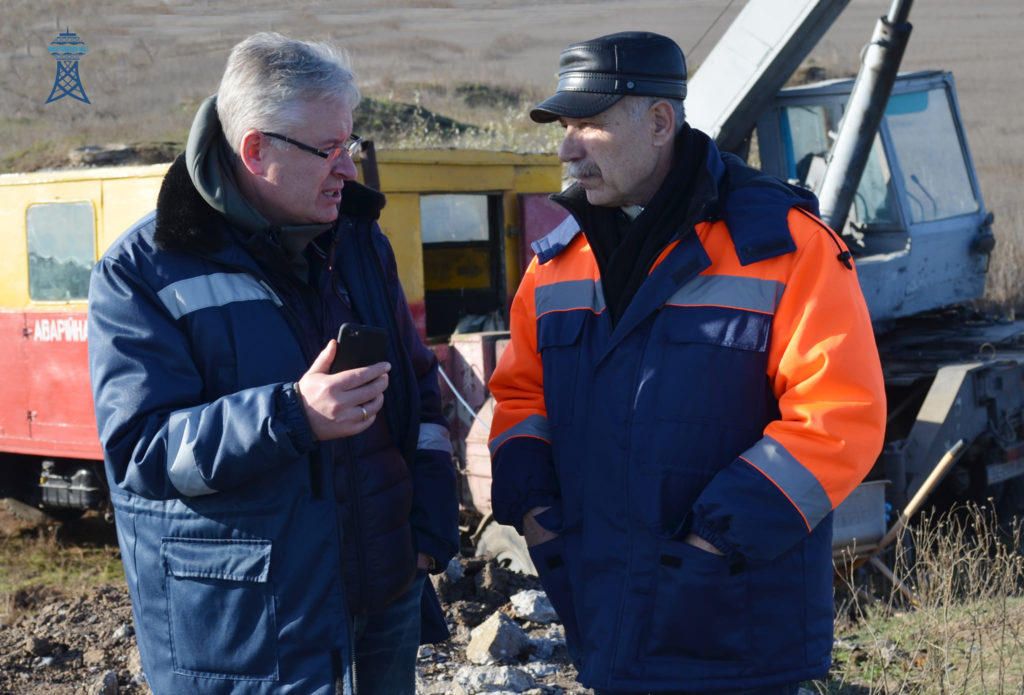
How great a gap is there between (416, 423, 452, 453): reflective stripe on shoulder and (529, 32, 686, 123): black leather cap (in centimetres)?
71

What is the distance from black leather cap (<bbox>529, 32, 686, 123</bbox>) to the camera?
219 centimetres

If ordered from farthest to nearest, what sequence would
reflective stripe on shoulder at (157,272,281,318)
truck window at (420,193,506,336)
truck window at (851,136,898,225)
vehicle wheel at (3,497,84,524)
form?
vehicle wheel at (3,497,84,524) → truck window at (420,193,506,336) → truck window at (851,136,898,225) → reflective stripe on shoulder at (157,272,281,318)

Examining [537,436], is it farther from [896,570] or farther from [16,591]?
[16,591]

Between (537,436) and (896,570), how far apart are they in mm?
3752

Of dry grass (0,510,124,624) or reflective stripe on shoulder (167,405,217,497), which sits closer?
reflective stripe on shoulder (167,405,217,497)

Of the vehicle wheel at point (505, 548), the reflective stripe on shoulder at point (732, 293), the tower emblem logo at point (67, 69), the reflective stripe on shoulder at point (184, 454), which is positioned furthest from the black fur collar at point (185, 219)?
the tower emblem logo at point (67, 69)

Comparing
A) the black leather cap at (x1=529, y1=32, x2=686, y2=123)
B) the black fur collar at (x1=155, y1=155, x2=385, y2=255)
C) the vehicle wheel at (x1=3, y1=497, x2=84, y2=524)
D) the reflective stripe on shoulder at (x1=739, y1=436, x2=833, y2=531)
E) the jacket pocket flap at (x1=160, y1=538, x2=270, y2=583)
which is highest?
the black leather cap at (x1=529, y1=32, x2=686, y2=123)

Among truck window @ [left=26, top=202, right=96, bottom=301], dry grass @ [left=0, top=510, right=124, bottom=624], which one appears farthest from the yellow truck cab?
dry grass @ [left=0, top=510, right=124, bottom=624]

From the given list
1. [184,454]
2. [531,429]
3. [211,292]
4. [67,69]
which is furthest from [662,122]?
[67,69]

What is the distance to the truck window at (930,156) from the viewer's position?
24.2ft

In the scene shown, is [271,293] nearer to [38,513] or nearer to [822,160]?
[822,160]

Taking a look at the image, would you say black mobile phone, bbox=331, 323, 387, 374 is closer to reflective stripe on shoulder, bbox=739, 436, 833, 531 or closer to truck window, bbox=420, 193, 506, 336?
reflective stripe on shoulder, bbox=739, 436, 833, 531

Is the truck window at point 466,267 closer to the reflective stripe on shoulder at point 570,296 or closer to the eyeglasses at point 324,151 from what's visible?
the reflective stripe on shoulder at point 570,296

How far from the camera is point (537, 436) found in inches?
94.0
